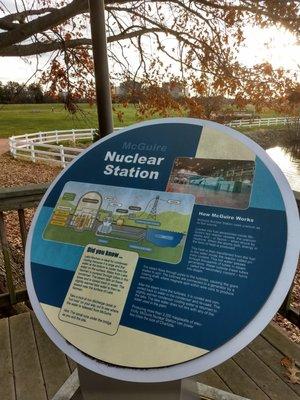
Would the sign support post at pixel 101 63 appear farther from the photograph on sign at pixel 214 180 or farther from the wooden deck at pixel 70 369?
the wooden deck at pixel 70 369

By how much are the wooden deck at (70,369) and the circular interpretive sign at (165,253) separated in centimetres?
125

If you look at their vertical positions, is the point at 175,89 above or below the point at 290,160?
above

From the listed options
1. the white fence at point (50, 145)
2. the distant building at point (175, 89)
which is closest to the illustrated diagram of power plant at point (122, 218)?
the distant building at point (175, 89)

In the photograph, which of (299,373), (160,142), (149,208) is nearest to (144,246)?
(149,208)

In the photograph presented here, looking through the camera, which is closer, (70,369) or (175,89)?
(70,369)

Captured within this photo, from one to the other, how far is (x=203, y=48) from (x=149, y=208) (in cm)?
529

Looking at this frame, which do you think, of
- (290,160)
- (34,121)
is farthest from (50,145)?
(34,121)

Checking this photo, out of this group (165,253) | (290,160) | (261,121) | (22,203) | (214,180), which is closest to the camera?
(165,253)

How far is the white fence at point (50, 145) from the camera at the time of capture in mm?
14466

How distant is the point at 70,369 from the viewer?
240 centimetres

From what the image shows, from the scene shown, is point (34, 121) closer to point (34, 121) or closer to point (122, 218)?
point (34, 121)

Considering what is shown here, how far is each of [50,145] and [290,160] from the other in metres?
18.8

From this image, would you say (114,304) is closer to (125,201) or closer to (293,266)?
(125,201)

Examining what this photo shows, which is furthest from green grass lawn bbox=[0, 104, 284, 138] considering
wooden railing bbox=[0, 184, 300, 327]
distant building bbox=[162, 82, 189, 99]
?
wooden railing bbox=[0, 184, 300, 327]
